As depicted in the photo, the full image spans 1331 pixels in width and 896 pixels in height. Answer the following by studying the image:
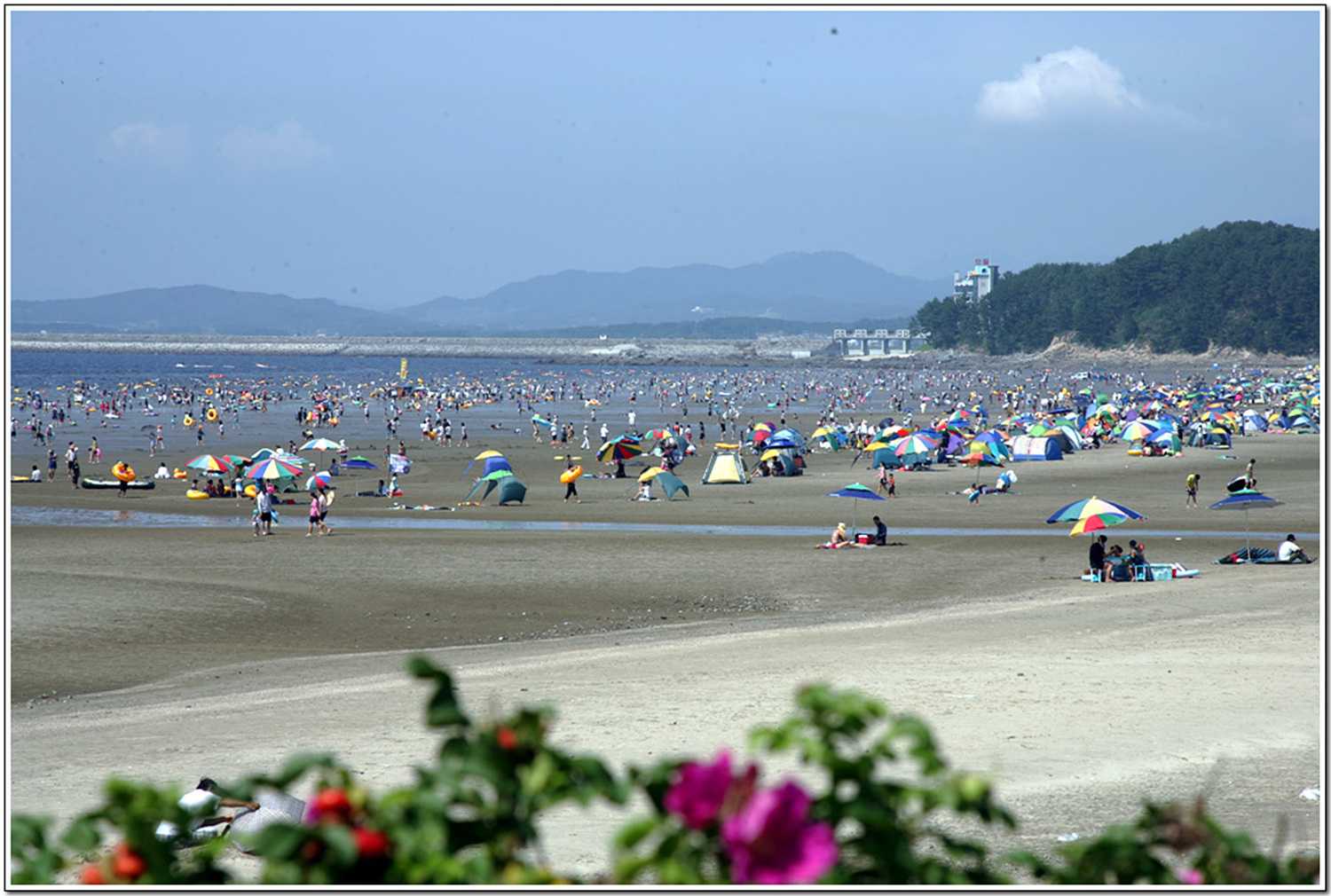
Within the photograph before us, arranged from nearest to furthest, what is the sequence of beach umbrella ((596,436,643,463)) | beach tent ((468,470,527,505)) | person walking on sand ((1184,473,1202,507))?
1. person walking on sand ((1184,473,1202,507))
2. beach tent ((468,470,527,505))
3. beach umbrella ((596,436,643,463))

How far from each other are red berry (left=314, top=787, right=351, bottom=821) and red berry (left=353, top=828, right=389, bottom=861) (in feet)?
0.12

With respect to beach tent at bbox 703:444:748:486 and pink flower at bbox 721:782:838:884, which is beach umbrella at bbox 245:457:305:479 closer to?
beach tent at bbox 703:444:748:486


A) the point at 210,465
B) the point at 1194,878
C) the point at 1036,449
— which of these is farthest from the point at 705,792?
the point at 1036,449

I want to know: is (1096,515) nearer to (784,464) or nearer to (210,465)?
(784,464)

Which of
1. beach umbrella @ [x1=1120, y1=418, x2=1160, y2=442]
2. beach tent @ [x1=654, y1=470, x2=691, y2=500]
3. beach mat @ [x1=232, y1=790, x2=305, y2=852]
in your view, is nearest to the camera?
beach mat @ [x1=232, y1=790, x2=305, y2=852]

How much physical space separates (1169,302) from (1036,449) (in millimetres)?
130209

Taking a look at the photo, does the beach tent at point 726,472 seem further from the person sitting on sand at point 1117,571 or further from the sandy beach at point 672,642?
the person sitting on sand at point 1117,571

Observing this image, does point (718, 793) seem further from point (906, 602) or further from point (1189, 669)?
point (906, 602)

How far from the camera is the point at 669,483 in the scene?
3519cm

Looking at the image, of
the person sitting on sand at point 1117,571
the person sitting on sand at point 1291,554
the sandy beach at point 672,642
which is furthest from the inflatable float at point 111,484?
the person sitting on sand at point 1291,554

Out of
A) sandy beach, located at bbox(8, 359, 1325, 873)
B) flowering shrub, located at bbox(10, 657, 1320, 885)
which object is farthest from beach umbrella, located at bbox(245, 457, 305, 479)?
flowering shrub, located at bbox(10, 657, 1320, 885)

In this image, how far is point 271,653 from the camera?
1636 centimetres

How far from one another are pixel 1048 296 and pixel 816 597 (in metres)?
176

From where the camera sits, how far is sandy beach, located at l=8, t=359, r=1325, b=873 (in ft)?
31.3
